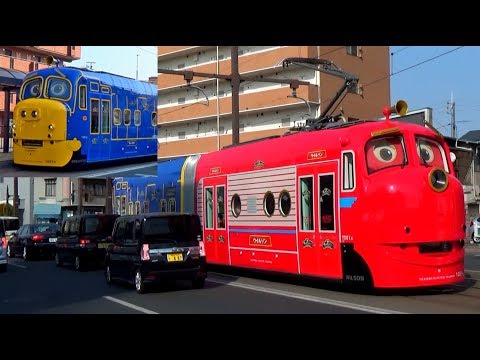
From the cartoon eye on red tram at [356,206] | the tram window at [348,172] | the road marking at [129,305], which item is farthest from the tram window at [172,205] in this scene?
the tram window at [348,172]

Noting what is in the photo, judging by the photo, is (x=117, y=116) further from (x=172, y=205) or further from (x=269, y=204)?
(x=269, y=204)

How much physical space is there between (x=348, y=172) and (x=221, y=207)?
5381 mm

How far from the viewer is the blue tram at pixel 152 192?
800 inches

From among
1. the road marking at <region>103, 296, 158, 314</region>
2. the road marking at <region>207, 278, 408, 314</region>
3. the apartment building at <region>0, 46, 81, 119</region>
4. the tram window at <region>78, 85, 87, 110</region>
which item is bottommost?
the road marking at <region>103, 296, 158, 314</region>

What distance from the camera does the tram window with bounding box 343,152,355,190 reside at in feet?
39.6

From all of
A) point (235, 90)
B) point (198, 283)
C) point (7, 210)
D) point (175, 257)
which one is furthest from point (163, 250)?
point (7, 210)

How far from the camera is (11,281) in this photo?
686 inches

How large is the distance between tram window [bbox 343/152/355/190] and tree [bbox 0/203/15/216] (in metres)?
47.3

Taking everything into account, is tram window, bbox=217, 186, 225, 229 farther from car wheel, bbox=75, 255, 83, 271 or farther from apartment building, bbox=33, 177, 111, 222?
apartment building, bbox=33, 177, 111, 222

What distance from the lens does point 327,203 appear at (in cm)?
Answer: 1262

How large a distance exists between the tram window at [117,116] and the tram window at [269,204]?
1087cm

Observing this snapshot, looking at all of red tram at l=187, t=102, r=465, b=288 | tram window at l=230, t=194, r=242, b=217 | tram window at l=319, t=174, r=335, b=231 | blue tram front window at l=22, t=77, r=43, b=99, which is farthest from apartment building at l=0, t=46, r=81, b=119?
tram window at l=319, t=174, r=335, b=231
